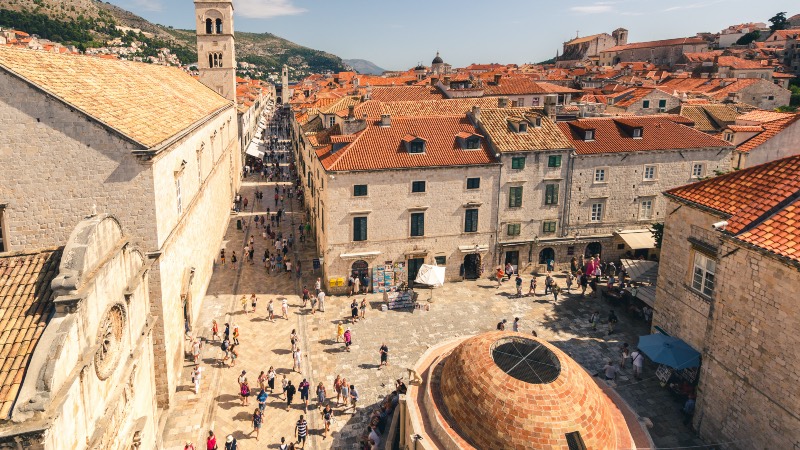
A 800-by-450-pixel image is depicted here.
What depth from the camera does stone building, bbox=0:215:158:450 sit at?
9.55m

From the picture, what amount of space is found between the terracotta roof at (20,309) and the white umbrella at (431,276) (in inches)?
803

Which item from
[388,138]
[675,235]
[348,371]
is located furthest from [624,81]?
[348,371]

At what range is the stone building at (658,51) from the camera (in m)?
125

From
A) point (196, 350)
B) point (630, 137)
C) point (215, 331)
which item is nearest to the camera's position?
point (196, 350)

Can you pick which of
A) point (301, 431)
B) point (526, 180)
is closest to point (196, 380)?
point (301, 431)

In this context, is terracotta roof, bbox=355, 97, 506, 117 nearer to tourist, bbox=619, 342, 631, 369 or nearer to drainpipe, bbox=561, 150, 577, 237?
drainpipe, bbox=561, 150, 577, 237

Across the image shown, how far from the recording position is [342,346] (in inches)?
993

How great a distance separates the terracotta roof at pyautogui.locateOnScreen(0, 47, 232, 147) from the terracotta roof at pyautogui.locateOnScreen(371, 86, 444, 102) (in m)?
31.1

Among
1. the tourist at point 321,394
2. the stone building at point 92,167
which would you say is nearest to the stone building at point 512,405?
the tourist at point 321,394

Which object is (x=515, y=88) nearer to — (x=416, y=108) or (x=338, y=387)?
(x=416, y=108)

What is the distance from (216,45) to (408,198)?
108ft

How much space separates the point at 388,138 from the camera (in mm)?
31969

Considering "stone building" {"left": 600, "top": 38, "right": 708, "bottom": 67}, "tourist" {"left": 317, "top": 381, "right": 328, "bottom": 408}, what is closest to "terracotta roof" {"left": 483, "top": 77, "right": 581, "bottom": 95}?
"tourist" {"left": 317, "top": 381, "right": 328, "bottom": 408}

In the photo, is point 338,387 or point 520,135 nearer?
point 338,387
